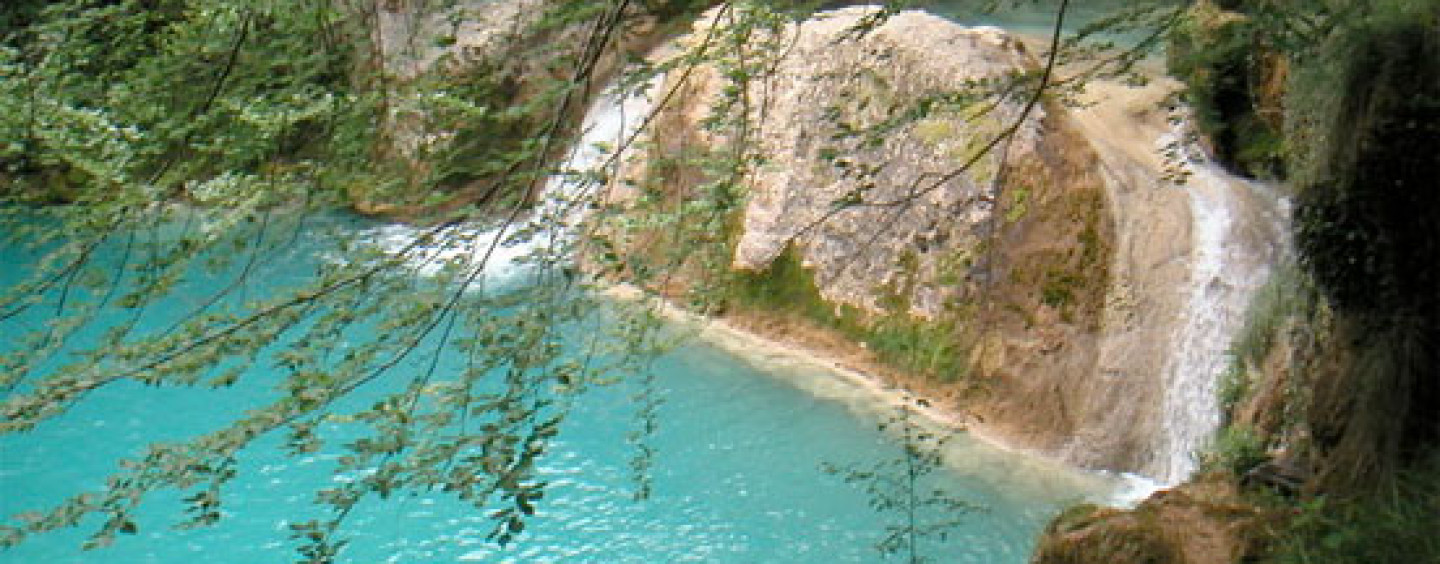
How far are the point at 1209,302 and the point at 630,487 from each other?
261cm

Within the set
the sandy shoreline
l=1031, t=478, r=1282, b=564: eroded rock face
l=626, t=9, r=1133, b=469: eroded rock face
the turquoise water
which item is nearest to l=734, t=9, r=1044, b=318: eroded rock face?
l=626, t=9, r=1133, b=469: eroded rock face

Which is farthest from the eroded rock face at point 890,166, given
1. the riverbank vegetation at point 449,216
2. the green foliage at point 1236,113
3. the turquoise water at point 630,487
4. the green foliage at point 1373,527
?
the green foliage at point 1373,527

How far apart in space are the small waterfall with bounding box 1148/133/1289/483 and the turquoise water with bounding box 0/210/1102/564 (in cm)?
50

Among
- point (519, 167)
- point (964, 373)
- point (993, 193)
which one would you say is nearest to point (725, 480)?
point (964, 373)

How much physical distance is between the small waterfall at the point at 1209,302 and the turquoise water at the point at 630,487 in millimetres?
498

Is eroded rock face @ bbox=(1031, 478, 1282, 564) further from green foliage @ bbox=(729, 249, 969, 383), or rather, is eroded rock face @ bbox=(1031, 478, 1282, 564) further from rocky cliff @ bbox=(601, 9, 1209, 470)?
green foliage @ bbox=(729, 249, 969, 383)

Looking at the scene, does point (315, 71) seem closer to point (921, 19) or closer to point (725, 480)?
point (725, 480)

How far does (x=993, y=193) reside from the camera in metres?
7.41

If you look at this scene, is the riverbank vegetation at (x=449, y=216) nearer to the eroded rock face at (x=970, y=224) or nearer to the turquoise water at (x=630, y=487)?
the turquoise water at (x=630, y=487)

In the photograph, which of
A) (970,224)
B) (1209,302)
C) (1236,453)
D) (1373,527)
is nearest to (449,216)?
(1373,527)

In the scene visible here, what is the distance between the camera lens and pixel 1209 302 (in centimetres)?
681

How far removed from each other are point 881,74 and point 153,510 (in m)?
3.96

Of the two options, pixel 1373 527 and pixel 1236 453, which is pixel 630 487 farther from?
pixel 1373 527

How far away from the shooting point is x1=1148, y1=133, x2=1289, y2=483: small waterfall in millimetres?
6625
